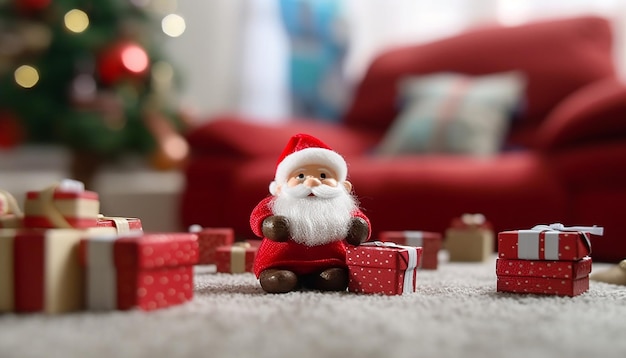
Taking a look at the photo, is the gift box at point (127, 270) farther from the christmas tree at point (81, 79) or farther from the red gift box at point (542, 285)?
the christmas tree at point (81, 79)

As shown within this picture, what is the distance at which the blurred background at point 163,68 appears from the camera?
9.07 feet

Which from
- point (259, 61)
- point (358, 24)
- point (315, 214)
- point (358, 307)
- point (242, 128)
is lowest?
point (358, 307)

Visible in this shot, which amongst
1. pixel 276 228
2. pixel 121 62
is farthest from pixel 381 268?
pixel 121 62

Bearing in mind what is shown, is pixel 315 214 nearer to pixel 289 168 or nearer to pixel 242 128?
pixel 289 168

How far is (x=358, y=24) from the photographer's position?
350cm

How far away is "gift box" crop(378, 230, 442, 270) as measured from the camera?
1485 millimetres

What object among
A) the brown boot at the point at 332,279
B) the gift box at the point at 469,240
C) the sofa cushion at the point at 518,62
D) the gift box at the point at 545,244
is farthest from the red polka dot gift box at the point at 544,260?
Answer: the sofa cushion at the point at 518,62

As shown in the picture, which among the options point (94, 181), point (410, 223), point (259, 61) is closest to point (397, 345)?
point (410, 223)

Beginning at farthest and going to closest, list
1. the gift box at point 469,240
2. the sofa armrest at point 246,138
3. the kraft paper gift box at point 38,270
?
the sofa armrest at point 246,138 < the gift box at point 469,240 < the kraft paper gift box at point 38,270

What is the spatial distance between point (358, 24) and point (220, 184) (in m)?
1.60

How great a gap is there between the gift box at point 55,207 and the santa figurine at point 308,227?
309mm

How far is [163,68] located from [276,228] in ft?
7.01

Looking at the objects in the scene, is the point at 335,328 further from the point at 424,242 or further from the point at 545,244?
the point at 424,242

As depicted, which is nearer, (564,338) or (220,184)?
(564,338)
